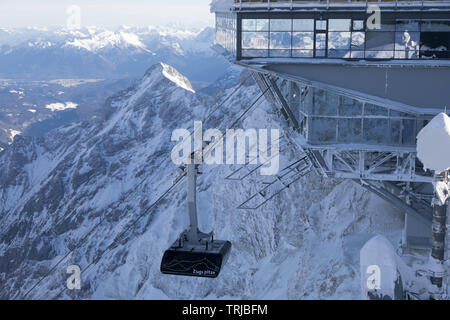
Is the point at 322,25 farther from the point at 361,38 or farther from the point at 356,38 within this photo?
the point at 361,38

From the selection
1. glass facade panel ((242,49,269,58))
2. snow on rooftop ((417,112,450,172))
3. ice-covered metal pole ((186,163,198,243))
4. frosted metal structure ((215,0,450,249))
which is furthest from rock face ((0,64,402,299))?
snow on rooftop ((417,112,450,172))

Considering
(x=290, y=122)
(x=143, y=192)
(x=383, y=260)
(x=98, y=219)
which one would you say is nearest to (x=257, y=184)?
(x=290, y=122)

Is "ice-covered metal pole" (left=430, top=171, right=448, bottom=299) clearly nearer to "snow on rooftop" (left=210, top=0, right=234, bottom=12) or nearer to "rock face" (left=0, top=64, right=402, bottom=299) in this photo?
"rock face" (left=0, top=64, right=402, bottom=299)

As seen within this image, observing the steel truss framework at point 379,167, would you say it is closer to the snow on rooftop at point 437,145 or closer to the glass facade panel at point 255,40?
the glass facade panel at point 255,40

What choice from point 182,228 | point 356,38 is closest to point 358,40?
point 356,38

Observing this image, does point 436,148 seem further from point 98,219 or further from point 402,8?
point 98,219

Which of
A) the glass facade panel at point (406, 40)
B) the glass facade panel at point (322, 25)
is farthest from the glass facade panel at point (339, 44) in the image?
the glass facade panel at point (406, 40)
